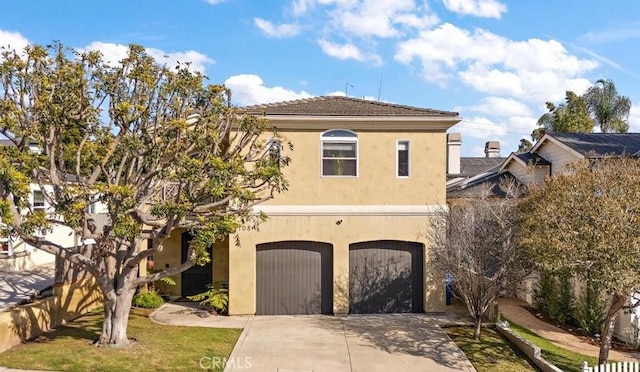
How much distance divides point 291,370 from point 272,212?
6.41 meters

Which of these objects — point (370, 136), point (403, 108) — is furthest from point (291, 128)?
point (403, 108)

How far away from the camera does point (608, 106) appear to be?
32.6 metres

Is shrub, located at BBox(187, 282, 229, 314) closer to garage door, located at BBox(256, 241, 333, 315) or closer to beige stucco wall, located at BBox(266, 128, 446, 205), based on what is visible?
garage door, located at BBox(256, 241, 333, 315)

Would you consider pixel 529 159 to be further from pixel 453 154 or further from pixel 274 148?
pixel 274 148

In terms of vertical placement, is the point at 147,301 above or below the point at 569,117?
below

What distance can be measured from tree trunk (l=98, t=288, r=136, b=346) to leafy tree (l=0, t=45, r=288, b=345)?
0.02 meters

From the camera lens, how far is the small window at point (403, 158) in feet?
55.8

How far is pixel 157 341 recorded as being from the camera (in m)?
12.6

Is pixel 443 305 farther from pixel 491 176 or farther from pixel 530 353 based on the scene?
pixel 491 176

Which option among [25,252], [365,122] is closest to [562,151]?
[365,122]

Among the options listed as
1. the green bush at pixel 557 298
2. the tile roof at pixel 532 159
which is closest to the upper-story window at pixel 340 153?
the green bush at pixel 557 298

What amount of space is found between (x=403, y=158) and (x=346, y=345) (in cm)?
677

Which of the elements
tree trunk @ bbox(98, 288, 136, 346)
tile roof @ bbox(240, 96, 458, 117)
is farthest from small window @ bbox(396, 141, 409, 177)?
tree trunk @ bbox(98, 288, 136, 346)

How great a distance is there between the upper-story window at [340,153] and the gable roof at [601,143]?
7586mm
